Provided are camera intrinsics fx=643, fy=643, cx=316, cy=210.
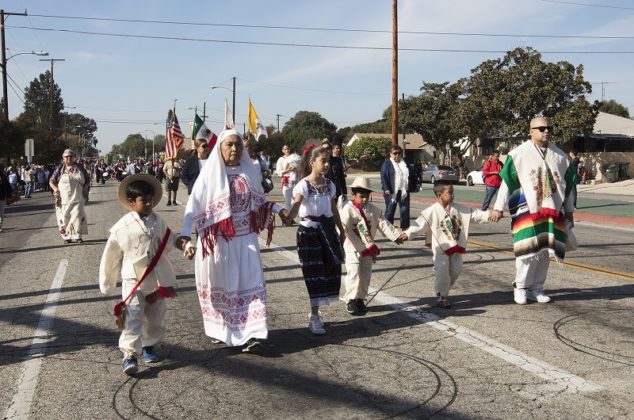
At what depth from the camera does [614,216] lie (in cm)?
1834

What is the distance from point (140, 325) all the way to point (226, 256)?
2.88 feet

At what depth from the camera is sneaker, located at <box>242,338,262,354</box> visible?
17.1 feet

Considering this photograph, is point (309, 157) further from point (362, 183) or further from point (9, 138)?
point (9, 138)

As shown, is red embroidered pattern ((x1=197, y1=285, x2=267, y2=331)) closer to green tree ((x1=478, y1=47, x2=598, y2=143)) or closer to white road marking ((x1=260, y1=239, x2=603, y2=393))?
white road marking ((x1=260, y1=239, x2=603, y2=393))

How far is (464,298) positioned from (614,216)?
515 inches

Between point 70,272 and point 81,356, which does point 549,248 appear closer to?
point 81,356

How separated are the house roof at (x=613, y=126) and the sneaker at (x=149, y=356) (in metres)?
49.4

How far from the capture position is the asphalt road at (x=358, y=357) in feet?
13.6

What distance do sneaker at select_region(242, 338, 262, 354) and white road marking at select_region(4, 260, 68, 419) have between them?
1.59m

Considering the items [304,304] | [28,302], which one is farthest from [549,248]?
[28,302]

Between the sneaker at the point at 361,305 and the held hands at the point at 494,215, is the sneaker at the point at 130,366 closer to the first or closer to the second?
the sneaker at the point at 361,305

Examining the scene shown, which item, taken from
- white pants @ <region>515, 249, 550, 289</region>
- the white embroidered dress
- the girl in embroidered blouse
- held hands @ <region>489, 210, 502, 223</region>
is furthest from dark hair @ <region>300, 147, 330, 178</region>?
white pants @ <region>515, 249, 550, 289</region>

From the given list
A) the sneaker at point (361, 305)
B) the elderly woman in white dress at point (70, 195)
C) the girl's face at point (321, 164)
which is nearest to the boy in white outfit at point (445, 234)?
the sneaker at point (361, 305)

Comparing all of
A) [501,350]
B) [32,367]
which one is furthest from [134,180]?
[501,350]
